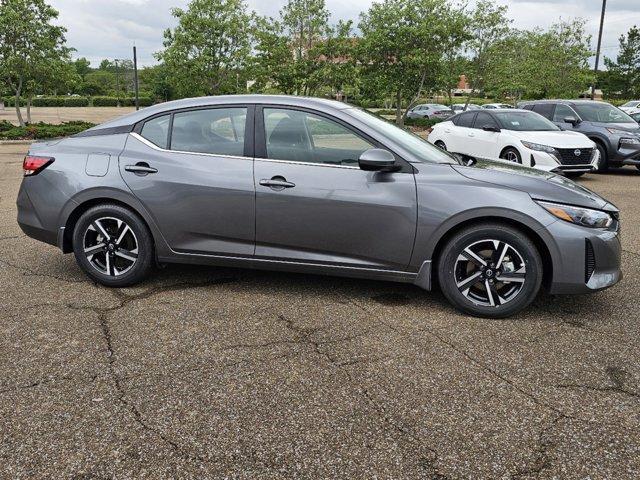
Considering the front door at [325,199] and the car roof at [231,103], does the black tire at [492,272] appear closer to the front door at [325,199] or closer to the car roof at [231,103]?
the front door at [325,199]

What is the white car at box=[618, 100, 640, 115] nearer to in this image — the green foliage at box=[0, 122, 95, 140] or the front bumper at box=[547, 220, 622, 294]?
the front bumper at box=[547, 220, 622, 294]

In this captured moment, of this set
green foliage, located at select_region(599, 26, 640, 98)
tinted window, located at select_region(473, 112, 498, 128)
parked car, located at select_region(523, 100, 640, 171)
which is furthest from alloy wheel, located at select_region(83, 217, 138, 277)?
green foliage, located at select_region(599, 26, 640, 98)

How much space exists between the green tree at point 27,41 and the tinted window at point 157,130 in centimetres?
1922

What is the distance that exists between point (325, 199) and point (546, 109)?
37.4 feet

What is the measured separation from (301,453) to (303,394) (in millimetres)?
514

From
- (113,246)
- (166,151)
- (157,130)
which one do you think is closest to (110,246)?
(113,246)

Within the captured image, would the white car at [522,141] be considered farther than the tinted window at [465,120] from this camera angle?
No

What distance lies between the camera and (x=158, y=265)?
477 cm

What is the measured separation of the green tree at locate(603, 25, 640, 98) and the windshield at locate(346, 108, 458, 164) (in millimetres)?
64943

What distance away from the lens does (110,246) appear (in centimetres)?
469

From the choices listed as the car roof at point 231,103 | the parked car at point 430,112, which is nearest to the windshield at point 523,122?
the car roof at point 231,103

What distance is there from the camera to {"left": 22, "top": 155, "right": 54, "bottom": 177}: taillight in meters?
4.77

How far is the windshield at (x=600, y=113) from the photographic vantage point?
1344cm

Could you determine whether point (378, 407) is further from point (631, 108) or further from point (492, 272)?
point (631, 108)
